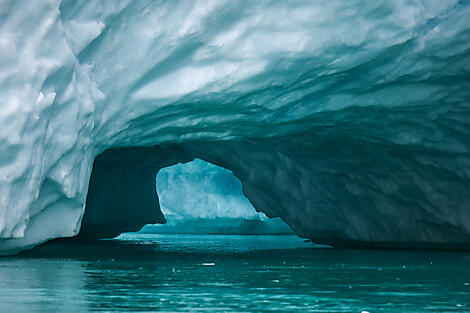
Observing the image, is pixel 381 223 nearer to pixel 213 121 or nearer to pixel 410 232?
pixel 410 232

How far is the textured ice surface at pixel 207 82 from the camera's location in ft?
23.4

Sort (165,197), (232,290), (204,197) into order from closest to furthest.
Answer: (232,290), (204,197), (165,197)

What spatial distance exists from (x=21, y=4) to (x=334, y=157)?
383 inches

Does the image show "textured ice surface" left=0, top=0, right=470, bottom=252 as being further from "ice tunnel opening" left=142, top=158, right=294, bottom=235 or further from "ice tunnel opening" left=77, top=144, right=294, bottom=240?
"ice tunnel opening" left=142, top=158, right=294, bottom=235

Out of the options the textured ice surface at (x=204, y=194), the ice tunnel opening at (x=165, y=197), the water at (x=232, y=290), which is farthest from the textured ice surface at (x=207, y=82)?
the textured ice surface at (x=204, y=194)

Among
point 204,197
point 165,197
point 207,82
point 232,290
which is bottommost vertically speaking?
point 232,290

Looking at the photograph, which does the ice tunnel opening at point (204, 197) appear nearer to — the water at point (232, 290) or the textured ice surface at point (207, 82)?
the textured ice surface at point (207, 82)

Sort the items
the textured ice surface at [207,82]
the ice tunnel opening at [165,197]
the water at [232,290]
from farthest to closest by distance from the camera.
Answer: the ice tunnel opening at [165,197]
the textured ice surface at [207,82]
the water at [232,290]

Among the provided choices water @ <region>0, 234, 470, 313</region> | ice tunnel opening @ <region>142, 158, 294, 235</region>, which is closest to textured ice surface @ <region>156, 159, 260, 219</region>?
ice tunnel opening @ <region>142, 158, 294, 235</region>

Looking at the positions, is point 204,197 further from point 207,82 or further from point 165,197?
point 207,82

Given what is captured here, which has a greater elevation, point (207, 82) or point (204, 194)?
point (204, 194)

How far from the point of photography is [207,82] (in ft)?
28.2

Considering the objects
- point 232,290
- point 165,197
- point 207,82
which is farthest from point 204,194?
point 232,290

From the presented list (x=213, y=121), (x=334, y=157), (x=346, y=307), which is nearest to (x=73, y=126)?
(x=213, y=121)
